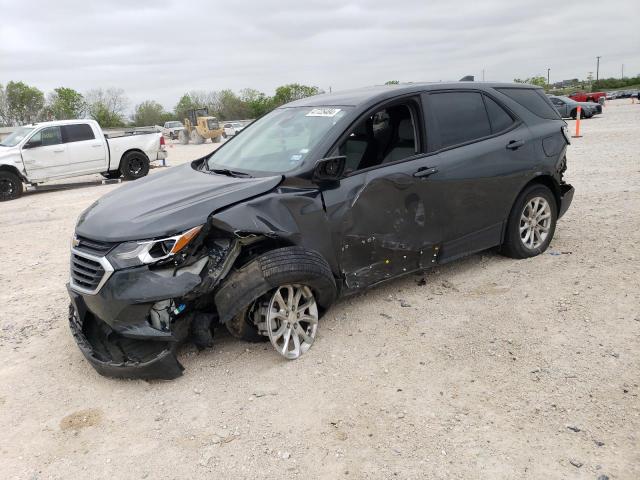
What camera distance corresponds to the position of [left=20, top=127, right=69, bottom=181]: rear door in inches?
513

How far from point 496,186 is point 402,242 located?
1.23 meters

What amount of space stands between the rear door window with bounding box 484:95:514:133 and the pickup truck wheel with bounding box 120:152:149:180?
11.8m

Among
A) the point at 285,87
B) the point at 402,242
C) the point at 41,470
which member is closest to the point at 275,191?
the point at 402,242

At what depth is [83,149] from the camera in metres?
13.8

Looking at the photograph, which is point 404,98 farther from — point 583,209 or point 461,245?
point 583,209

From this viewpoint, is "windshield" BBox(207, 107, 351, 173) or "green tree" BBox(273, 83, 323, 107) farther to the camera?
"green tree" BBox(273, 83, 323, 107)

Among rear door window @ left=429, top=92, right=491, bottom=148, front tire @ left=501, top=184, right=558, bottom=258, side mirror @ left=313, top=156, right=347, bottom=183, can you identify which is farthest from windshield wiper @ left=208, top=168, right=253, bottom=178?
front tire @ left=501, top=184, right=558, bottom=258

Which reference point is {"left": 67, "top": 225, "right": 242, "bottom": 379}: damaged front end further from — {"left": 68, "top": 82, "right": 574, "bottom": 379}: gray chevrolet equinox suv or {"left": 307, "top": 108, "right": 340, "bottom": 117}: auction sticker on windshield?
{"left": 307, "top": 108, "right": 340, "bottom": 117}: auction sticker on windshield

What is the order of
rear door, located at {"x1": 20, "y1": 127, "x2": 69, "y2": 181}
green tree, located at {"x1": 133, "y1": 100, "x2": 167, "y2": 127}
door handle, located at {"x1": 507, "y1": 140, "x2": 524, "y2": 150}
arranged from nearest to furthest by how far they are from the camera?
door handle, located at {"x1": 507, "y1": 140, "x2": 524, "y2": 150}, rear door, located at {"x1": 20, "y1": 127, "x2": 69, "y2": 181}, green tree, located at {"x1": 133, "y1": 100, "x2": 167, "y2": 127}

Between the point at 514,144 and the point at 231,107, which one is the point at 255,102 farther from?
the point at 514,144

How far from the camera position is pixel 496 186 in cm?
491

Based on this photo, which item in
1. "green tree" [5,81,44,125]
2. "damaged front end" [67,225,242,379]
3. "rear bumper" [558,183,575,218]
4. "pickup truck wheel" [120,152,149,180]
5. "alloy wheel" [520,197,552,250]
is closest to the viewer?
"damaged front end" [67,225,242,379]

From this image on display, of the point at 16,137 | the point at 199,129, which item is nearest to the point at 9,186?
the point at 16,137

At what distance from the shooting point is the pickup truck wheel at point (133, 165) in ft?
48.4
